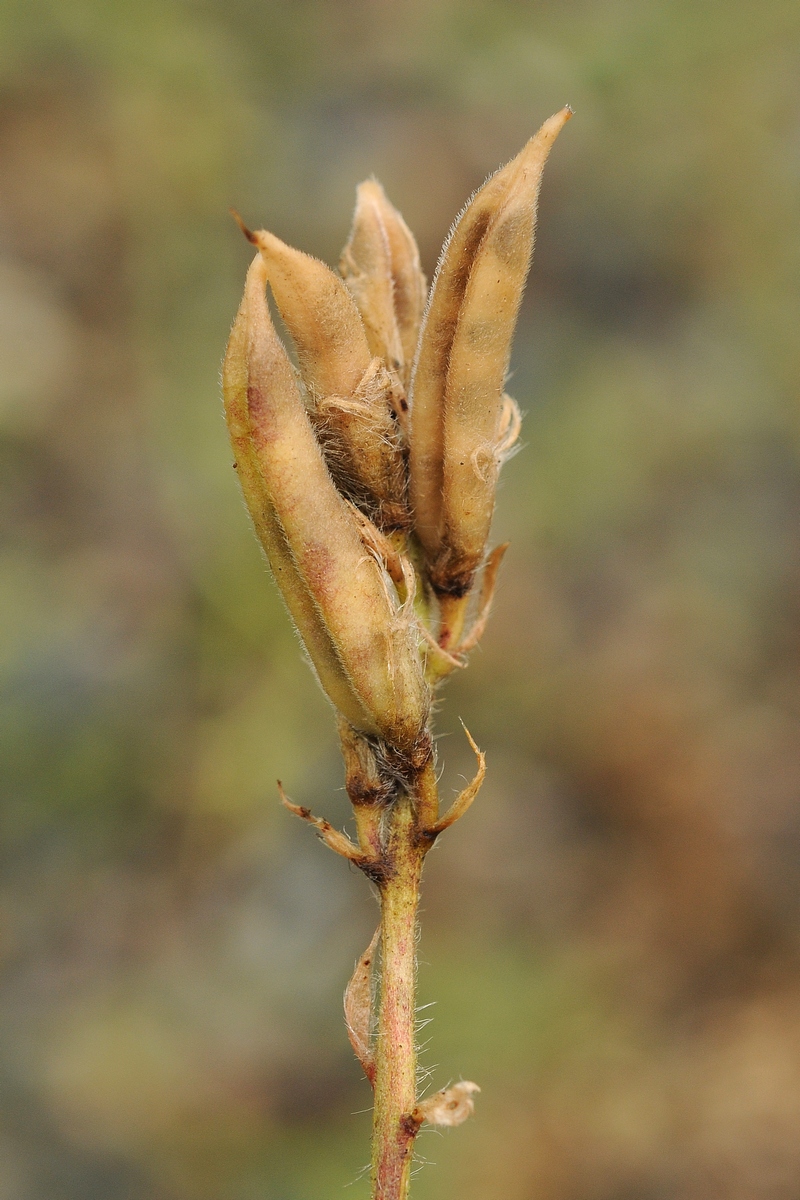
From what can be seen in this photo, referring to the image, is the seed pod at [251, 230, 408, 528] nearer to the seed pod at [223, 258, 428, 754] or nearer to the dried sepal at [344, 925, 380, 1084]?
the seed pod at [223, 258, 428, 754]

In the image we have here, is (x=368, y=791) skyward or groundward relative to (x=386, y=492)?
groundward

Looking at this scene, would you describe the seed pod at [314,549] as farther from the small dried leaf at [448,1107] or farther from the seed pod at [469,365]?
the small dried leaf at [448,1107]

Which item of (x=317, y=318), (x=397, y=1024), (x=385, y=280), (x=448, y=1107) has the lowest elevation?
(x=448, y=1107)

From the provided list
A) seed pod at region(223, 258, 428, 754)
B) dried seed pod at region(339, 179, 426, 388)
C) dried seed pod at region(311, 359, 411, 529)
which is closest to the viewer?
seed pod at region(223, 258, 428, 754)

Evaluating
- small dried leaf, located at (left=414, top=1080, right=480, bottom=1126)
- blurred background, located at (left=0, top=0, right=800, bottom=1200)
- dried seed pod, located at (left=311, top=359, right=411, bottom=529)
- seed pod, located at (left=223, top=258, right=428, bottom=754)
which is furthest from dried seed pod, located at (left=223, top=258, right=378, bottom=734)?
blurred background, located at (left=0, top=0, right=800, bottom=1200)

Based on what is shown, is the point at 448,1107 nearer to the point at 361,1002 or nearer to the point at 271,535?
the point at 361,1002

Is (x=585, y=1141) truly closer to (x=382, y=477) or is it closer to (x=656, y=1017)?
(x=656, y=1017)

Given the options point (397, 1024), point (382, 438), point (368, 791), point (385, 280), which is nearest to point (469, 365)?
point (382, 438)
